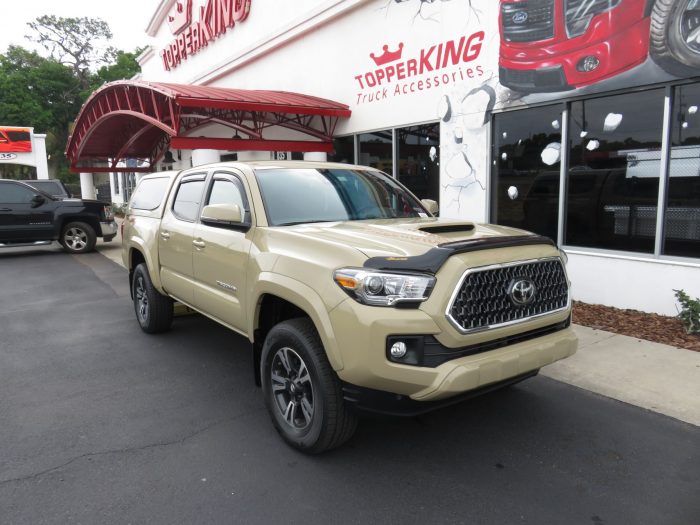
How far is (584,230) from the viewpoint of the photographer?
7172 mm

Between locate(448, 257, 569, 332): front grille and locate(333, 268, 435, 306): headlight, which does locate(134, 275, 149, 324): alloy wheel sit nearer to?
locate(333, 268, 435, 306): headlight

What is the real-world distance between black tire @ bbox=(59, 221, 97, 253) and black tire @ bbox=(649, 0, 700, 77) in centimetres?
1304

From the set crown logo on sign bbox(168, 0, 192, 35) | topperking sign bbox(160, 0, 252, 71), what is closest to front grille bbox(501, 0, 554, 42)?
topperking sign bbox(160, 0, 252, 71)

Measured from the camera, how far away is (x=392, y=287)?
110 inches

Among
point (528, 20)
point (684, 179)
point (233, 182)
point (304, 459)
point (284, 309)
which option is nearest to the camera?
point (304, 459)

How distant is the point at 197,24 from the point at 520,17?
1342 centimetres

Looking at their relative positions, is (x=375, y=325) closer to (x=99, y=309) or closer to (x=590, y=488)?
(x=590, y=488)

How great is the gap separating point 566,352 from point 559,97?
4.93 m

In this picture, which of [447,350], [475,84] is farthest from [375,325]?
[475,84]

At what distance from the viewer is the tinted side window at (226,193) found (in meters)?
4.18

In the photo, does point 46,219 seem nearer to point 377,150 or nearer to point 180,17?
point 377,150

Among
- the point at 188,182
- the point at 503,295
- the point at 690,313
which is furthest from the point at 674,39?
the point at 188,182

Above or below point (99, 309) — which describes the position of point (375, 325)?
above

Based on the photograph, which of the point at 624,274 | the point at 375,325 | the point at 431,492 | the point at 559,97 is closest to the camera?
the point at 375,325
